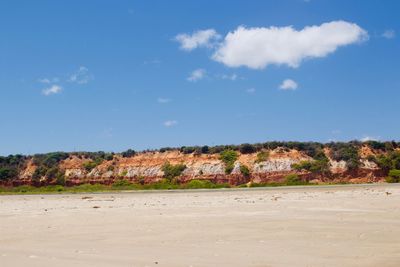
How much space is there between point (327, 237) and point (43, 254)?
16.0ft

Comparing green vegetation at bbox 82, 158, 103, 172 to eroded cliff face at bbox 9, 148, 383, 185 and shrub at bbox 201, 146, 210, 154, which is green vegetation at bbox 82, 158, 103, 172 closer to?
eroded cliff face at bbox 9, 148, 383, 185

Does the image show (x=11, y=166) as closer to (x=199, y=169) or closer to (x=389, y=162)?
(x=199, y=169)

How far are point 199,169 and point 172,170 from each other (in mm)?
3661

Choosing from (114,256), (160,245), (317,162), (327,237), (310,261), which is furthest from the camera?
(317,162)

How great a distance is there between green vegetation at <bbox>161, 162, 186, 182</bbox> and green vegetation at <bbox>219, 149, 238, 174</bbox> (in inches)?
221

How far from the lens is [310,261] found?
688cm

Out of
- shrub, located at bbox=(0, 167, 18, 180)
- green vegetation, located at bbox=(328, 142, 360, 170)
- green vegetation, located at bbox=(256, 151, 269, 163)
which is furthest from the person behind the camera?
shrub, located at bbox=(0, 167, 18, 180)

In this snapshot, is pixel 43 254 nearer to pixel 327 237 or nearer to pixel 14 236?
pixel 14 236

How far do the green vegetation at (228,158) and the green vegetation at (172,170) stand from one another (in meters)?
5.60

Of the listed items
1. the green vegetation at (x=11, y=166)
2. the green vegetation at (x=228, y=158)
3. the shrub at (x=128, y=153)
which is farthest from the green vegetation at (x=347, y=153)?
the green vegetation at (x=11, y=166)

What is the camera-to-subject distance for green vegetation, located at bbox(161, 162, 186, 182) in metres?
69.4

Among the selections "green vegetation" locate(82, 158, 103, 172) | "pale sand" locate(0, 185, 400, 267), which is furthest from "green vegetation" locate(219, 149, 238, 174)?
"pale sand" locate(0, 185, 400, 267)

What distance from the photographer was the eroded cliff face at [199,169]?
6225 centimetres

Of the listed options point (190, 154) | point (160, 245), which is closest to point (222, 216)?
point (160, 245)
